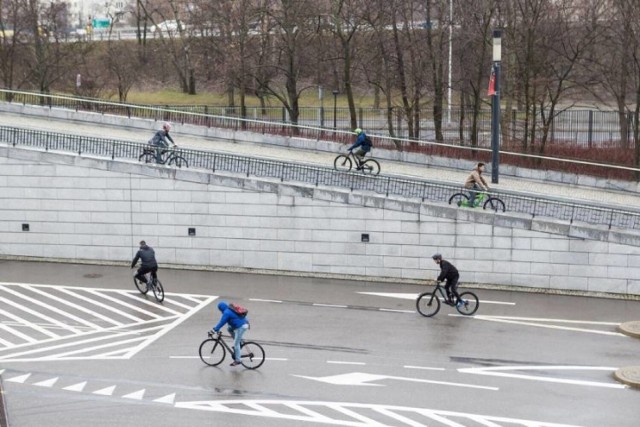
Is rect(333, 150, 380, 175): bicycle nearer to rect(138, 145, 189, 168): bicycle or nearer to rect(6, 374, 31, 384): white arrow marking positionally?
rect(138, 145, 189, 168): bicycle

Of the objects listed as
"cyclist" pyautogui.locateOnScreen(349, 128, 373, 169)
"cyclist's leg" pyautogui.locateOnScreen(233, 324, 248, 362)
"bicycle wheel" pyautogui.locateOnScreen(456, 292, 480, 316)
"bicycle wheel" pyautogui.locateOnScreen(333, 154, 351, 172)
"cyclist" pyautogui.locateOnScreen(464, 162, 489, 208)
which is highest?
"cyclist" pyautogui.locateOnScreen(349, 128, 373, 169)

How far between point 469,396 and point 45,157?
660 inches

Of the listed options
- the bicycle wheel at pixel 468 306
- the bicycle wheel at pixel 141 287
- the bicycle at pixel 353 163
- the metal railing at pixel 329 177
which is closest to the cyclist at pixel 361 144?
the bicycle at pixel 353 163

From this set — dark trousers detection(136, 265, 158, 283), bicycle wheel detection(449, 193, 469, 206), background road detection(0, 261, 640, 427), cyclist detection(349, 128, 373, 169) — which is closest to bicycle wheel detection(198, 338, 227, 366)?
background road detection(0, 261, 640, 427)

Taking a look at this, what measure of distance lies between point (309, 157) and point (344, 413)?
807 inches

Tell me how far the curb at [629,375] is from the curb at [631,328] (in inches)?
126

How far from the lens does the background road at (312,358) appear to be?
17.2 meters

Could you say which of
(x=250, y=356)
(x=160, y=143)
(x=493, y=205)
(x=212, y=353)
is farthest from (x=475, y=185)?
(x=212, y=353)

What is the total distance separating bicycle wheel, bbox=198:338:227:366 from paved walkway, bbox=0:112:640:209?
14.3m

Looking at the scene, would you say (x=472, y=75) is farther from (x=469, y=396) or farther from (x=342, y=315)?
(x=469, y=396)

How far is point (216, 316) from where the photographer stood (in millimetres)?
24016

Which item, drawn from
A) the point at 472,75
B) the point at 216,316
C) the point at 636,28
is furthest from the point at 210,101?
the point at 216,316

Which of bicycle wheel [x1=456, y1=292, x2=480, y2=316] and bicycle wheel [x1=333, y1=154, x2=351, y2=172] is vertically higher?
bicycle wheel [x1=333, y1=154, x2=351, y2=172]

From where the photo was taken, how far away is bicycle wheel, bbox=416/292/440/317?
79.6ft
